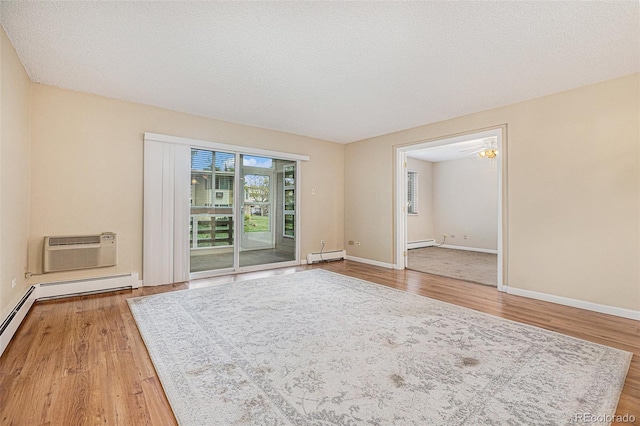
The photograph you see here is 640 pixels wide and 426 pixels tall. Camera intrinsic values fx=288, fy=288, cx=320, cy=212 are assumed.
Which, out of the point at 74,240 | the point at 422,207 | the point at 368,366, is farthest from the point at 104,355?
the point at 422,207

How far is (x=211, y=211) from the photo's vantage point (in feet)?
16.2

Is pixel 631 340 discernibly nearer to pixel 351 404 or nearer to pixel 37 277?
pixel 351 404

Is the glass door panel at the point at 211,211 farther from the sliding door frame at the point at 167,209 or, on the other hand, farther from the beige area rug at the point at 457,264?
the beige area rug at the point at 457,264

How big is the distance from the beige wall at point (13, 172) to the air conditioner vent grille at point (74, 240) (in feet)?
0.85

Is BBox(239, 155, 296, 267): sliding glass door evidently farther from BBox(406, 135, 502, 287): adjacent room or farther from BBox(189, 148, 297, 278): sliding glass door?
BBox(406, 135, 502, 287): adjacent room

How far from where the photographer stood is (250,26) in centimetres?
238

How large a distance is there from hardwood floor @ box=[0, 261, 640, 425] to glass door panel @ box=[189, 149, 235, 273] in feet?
2.97

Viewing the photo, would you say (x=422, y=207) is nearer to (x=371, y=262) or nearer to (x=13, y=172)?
(x=371, y=262)

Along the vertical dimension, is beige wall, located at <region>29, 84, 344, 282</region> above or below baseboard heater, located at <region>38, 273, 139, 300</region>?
above

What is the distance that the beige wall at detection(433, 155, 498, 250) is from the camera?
25.3 feet

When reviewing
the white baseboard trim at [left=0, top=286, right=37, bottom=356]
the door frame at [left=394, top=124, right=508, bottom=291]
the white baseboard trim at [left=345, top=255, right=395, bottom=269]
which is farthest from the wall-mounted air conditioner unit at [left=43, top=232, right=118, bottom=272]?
the door frame at [left=394, top=124, right=508, bottom=291]

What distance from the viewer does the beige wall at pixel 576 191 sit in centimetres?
315

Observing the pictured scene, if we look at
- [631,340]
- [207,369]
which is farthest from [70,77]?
[631,340]

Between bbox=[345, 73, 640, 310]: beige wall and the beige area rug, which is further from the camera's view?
the beige area rug
